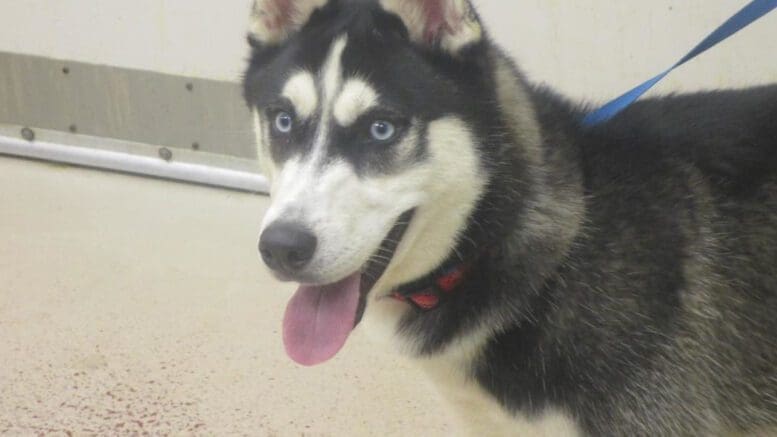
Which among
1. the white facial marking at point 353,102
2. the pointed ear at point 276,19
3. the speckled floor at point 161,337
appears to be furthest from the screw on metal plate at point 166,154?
the white facial marking at point 353,102

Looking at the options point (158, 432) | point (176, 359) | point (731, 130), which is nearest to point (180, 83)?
point (176, 359)

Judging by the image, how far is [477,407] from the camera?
4.38 ft

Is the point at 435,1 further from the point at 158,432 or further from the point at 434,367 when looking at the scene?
the point at 158,432

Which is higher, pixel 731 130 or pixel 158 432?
pixel 731 130

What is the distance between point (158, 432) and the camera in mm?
1753

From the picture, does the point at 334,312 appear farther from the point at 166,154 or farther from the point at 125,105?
the point at 125,105

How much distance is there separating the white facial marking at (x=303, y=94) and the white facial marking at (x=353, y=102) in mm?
41

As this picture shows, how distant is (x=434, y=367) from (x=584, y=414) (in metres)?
0.24

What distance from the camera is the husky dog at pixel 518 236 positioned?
48.1 inches

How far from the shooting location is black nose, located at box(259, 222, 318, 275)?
1100 millimetres

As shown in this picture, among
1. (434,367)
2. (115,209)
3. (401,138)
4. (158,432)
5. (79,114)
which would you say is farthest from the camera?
(79,114)

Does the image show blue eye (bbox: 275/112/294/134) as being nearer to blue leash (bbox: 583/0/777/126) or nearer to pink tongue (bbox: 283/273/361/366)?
pink tongue (bbox: 283/273/361/366)

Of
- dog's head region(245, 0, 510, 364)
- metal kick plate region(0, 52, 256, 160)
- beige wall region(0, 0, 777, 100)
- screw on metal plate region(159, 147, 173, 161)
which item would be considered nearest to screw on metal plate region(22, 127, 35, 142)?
metal kick plate region(0, 52, 256, 160)

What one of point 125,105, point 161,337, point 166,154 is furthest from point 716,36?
point 125,105
